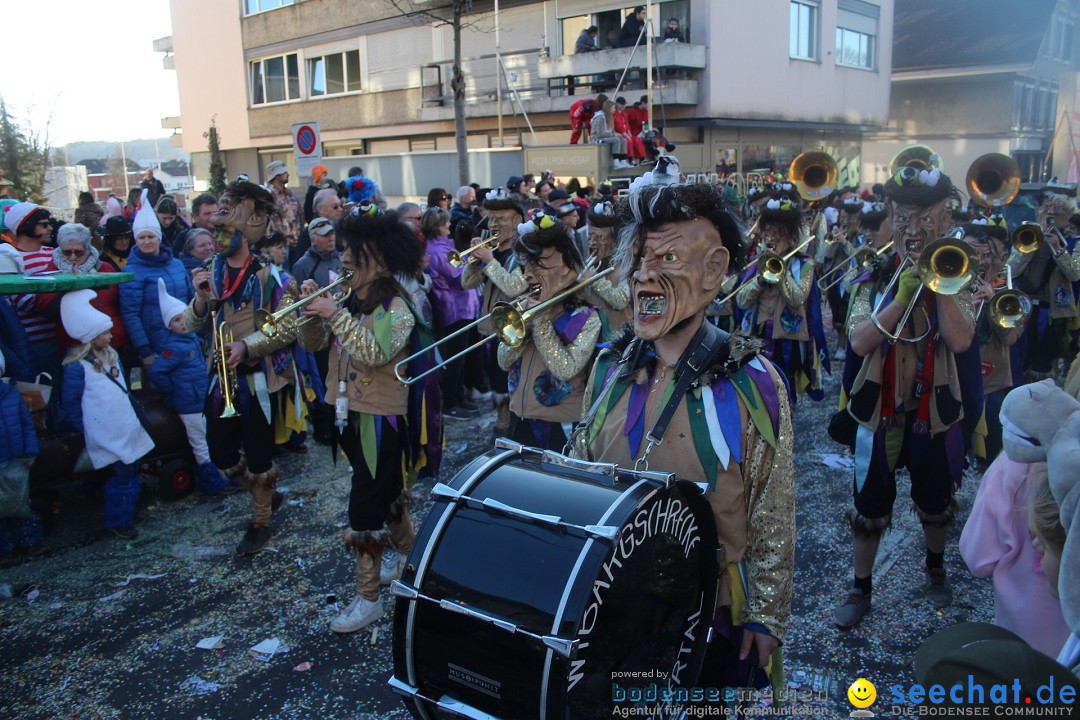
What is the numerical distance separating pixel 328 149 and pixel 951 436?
2677 cm

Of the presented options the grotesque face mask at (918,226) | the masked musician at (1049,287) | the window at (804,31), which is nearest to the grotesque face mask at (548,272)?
the grotesque face mask at (918,226)

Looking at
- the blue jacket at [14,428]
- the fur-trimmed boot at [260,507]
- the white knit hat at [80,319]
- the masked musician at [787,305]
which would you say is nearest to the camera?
the blue jacket at [14,428]

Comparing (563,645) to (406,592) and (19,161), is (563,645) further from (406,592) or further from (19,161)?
(19,161)

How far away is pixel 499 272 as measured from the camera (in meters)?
6.63

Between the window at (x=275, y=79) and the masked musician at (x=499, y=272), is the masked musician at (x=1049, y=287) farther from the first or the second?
the window at (x=275, y=79)

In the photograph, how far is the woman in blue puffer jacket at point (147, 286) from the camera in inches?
238

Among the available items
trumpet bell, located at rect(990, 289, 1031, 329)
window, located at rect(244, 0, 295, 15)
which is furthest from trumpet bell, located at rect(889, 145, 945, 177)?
window, located at rect(244, 0, 295, 15)

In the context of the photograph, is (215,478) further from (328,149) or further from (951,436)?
(328,149)

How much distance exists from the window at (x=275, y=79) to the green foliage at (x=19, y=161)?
32.2 feet

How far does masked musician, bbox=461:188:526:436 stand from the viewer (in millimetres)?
6586

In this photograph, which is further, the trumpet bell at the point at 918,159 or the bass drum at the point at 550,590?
the trumpet bell at the point at 918,159

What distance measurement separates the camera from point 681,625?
240 cm

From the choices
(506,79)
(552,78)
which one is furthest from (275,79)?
(552,78)

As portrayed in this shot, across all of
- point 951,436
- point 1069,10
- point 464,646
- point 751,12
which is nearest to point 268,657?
point 464,646
